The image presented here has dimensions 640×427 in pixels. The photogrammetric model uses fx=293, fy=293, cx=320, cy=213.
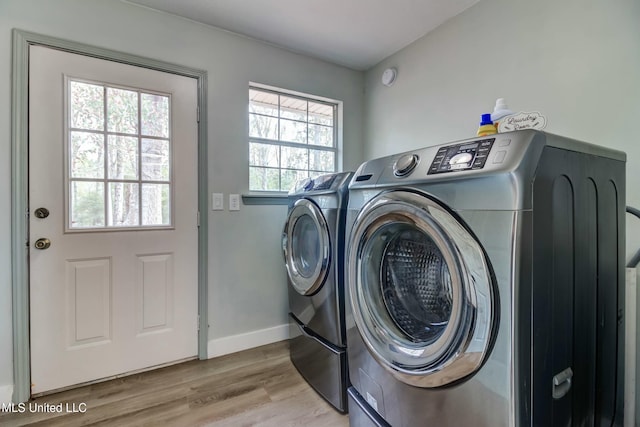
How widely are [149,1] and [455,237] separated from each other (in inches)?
86.1

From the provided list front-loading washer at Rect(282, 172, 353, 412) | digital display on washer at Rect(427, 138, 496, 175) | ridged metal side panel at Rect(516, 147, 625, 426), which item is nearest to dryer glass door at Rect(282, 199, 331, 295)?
front-loading washer at Rect(282, 172, 353, 412)

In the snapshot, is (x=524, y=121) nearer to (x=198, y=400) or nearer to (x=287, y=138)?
(x=287, y=138)

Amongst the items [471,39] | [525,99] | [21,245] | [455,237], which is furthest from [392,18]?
[21,245]

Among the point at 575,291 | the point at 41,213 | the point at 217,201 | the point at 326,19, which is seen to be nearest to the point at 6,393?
the point at 41,213

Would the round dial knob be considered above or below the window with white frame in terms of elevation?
Result: below

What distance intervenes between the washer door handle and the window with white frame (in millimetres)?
1957

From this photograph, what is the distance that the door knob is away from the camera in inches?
62.4

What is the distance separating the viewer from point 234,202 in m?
2.12

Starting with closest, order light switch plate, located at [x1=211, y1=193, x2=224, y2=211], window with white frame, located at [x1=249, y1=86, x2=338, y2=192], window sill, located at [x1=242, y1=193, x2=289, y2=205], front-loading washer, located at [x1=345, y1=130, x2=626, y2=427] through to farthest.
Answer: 1. front-loading washer, located at [x1=345, y1=130, x2=626, y2=427]
2. light switch plate, located at [x1=211, y1=193, x2=224, y2=211]
3. window sill, located at [x1=242, y1=193, x2=289, y2=205]
4. window with white frame, located at [x1=249, y1=86, x2=338, y2=192]

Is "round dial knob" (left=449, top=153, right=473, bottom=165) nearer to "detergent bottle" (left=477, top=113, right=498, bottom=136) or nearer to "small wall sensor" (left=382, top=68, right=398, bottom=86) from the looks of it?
"detergent bottle" (left=477, top=113, right=498, bottom=136)

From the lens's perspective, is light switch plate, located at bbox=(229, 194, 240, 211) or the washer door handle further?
light switch plate, located at bbox=(229, 194, 240, 211)

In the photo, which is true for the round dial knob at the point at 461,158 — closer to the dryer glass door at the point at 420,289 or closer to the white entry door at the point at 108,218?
the dryer glass door at the point at 420,289

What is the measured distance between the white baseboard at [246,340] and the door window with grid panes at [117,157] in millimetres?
908

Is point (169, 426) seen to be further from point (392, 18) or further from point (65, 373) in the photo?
point (392, 18)
